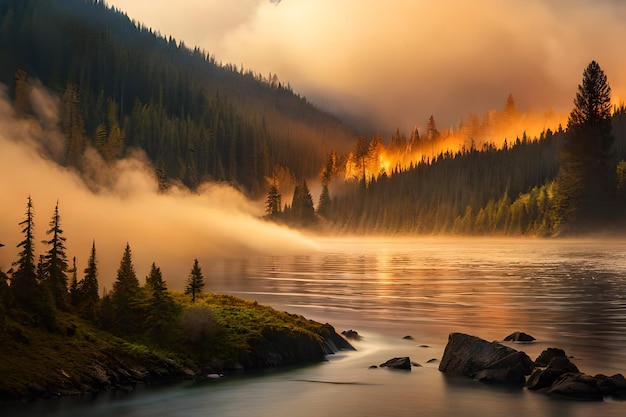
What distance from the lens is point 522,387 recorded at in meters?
Answer: 38.7

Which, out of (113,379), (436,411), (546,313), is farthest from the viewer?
(546,313)

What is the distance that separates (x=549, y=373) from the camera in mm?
38188

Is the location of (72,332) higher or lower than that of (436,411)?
higher

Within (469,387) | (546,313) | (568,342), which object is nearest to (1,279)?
(469,387)

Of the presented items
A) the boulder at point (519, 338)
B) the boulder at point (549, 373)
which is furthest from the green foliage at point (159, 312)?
the boulder at point (519, 338)

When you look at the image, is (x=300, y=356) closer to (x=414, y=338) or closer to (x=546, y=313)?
(x=414, y=338)

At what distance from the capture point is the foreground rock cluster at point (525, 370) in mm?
36688

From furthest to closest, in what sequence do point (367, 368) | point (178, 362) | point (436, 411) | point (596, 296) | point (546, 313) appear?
point (596, 296) < point (546, 313) < point (367, 368) < point (178, 362) < point (436, 411)

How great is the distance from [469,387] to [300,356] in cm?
1121

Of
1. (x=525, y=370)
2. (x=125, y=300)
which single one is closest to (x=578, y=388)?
(x=525, y=370)

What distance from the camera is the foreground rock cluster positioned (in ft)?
120

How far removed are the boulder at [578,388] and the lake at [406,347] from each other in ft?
2.88

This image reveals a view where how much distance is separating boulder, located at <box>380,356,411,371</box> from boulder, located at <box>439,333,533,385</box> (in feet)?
6.31

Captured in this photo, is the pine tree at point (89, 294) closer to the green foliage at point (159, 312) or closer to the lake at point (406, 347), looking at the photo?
the green foliage at point (159, 312)
